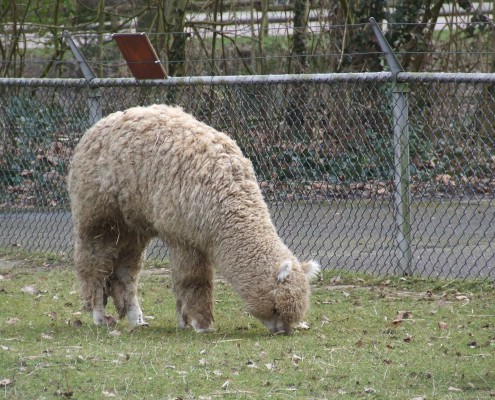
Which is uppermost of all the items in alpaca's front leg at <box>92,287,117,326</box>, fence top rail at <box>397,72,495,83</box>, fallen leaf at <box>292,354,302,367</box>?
fence top rail at <box>397,72,495,83</box>

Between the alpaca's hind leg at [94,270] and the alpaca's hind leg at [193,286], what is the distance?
0.61 m

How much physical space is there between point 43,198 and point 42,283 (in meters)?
2.57

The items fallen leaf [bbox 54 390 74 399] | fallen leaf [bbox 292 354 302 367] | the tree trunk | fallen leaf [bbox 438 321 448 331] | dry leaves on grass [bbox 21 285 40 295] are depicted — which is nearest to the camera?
fallen leaf [bbox 54 390 74 399]

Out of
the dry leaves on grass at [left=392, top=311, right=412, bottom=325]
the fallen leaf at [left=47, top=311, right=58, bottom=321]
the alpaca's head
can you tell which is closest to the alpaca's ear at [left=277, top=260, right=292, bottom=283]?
the alpaca's head

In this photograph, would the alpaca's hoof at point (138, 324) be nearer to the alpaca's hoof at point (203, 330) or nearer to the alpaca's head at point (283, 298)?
the alpaca's hoof at point (203, 330)

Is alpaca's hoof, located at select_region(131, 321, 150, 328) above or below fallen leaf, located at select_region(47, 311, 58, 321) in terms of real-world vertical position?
above

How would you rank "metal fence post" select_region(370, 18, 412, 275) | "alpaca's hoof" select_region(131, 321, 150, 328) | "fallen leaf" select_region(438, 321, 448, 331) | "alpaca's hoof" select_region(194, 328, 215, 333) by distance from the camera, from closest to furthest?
"fallen leaf" select_region(438, 321, 448, 331)
"alpaca's hoof" select_region(194, 328, 215, 333)
"alpaca's hoof" select_region(131, 321, 150, 328)
"metal fence post" select_region(370, 18, 412, 275)

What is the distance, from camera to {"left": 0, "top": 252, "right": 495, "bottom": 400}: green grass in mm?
5160

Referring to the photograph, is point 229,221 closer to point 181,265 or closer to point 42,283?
point 181,265

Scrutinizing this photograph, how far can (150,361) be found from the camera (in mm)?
5734

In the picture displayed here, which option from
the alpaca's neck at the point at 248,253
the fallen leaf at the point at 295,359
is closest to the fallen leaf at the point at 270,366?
the fallen leaf at the point at 295,359

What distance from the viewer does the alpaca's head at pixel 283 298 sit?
6.38 meters

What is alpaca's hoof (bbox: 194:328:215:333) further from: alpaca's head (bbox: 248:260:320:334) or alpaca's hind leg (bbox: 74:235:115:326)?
alpaca's hind leg (bbox: 74:235:115:326)

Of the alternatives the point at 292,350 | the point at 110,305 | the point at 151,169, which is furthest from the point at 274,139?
the point at 292,350
